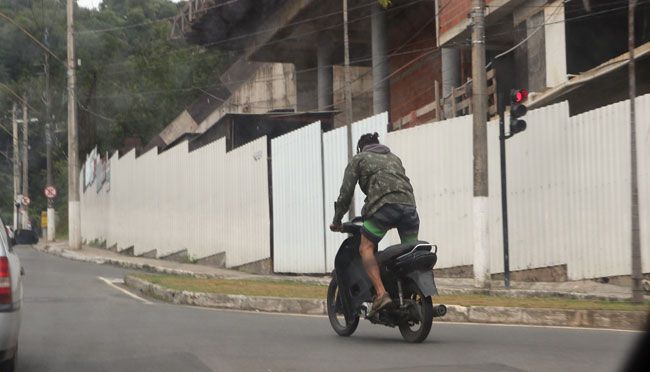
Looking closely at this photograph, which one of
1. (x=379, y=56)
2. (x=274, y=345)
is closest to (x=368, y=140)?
(x=274, y=345)

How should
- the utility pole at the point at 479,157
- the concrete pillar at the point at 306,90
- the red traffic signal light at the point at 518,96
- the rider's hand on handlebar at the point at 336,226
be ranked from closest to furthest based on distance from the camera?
1. the rider's hand on handlebar at the point at 336,226
2. the red traffic signal light at the point at 518,96
3. the utility pole at the point at 479,157
4. the concrete pillar at the point at 306,90

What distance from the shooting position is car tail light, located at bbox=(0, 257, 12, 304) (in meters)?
6.22

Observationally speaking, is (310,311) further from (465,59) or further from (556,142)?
(465,59)

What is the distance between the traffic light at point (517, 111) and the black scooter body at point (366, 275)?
607cm

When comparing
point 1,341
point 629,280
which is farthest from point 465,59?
point 1,341

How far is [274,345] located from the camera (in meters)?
8.21

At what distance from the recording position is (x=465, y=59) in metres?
25.7

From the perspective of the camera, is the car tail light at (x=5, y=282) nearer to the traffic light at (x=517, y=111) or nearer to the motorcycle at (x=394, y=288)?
the motorcycle at (x=394, y=288)

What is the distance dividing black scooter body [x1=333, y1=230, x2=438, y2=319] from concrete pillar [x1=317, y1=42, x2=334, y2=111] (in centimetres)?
2565

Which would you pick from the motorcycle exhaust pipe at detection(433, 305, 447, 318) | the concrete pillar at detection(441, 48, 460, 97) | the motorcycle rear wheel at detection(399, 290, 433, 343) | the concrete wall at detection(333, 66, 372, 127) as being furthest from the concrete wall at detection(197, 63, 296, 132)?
the motorcycle exhaust pipe at detection(433, 305, 447, 318)

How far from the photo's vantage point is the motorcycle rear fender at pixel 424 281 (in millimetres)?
7820

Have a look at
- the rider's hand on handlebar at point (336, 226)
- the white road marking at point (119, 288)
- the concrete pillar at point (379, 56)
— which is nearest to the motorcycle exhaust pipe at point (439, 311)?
the rider's hand on handlebar at point (336, 226)

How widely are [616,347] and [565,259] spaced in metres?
6.30

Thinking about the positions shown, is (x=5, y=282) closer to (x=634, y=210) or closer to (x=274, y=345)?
(x=274, y=345)
